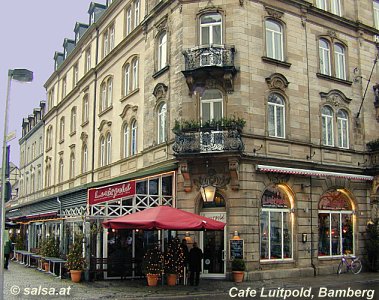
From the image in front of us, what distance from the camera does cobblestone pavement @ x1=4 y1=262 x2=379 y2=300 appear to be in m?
16.0

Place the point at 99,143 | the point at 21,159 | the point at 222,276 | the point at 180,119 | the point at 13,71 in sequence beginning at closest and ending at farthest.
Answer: the point at 13,71 < the point at 222,276 < the point at 180,119 < the point at 99,143 < the point at 21,159

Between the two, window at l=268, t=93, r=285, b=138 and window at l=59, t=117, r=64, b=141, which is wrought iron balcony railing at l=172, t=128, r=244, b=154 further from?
window at l=59, t=117, r=64, b=141

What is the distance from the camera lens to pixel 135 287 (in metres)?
18.0

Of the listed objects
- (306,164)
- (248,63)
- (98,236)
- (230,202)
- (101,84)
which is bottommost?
(98,236)

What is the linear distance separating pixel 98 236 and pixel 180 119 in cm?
596

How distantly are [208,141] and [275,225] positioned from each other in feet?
15.8

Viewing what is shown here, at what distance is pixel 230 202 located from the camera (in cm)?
2047

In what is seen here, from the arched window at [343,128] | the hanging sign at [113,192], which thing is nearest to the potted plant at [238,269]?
the hanging sign at [113,192]

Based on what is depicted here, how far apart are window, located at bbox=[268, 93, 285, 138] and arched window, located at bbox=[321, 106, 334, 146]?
2.77 meters

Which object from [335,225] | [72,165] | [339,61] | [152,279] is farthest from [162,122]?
[72,165]

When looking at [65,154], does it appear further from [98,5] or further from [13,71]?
→ [13,71]

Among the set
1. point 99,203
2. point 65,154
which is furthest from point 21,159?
point 99,203

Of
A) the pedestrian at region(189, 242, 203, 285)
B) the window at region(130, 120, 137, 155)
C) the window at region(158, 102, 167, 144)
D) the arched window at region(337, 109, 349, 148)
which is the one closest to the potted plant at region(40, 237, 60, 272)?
the window at region(130, 120, 137, 155)

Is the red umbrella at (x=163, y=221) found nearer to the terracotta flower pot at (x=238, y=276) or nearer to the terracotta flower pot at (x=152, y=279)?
the terracotta flower pot at (x=152, y=279)
